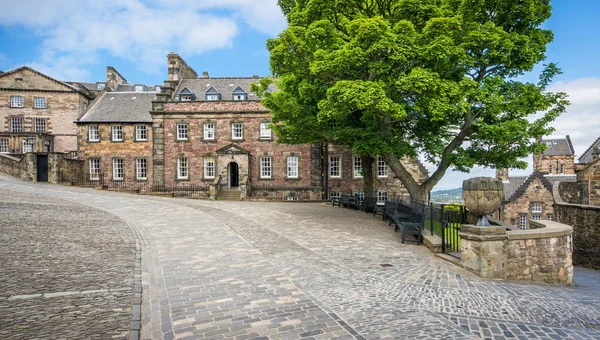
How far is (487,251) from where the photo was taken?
8.24 m

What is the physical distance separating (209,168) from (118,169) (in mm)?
9076

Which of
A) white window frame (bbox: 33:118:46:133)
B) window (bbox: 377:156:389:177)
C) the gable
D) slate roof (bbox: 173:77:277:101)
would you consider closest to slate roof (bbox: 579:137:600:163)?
window (bbox: 377:156:389:177)

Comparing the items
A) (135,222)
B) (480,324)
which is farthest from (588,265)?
(135,222)

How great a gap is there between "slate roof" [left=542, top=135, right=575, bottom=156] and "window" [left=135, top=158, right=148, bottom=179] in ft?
188

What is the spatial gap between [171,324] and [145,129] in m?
30.2

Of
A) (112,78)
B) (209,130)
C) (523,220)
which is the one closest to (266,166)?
(209,130)

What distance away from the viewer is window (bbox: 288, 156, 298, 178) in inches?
1192

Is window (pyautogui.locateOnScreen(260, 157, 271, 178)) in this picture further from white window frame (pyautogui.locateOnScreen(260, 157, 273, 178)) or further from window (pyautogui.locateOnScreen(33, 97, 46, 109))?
window (pyautogui.locateOnScreen(33, 97, 46, 109))

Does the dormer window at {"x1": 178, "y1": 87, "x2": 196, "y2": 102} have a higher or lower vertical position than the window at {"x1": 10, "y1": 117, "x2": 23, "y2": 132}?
higher

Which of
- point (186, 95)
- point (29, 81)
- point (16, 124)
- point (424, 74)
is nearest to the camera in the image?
point (424, 74)

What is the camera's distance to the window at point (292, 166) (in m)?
30.3

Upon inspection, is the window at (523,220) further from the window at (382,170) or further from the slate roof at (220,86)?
the slate roof at (220,86)

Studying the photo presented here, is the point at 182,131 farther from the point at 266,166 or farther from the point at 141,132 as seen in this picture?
the point at 266,166

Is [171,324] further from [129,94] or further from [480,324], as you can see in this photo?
[129,94]
